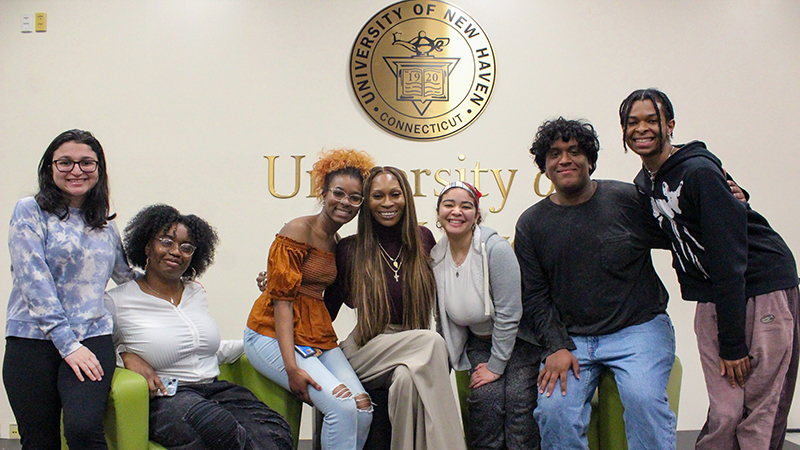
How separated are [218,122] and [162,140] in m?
0.37

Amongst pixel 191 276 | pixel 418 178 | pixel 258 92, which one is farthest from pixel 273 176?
pixel 191 276

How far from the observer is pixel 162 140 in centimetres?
359

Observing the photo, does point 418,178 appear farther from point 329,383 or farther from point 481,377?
point 329,383

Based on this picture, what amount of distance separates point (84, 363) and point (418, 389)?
1213 millimetres

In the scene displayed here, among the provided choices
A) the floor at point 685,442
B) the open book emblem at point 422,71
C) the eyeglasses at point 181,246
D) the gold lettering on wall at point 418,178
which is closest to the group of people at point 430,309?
the eyeglasses at point 181,246

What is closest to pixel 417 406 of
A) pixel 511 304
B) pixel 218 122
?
pixel 511 304

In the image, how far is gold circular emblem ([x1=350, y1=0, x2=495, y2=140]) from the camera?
3611 mm

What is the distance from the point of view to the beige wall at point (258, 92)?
3594 mm

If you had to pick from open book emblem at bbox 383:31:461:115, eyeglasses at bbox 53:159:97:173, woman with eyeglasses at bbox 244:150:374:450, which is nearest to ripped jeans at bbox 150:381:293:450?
woman with eyeglasses at bbox 244:150:374:450

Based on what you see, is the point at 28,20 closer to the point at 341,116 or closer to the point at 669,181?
the point at 341,116

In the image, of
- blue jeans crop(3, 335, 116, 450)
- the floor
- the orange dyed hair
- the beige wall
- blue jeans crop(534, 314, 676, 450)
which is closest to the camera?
blue jeans crop(3, 335, 116, 450)

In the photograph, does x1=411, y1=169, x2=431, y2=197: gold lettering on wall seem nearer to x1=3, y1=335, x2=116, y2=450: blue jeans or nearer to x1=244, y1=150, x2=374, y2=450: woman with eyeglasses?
x1=244, y1=150, x2=374, y2=450: woman with eyeglasses

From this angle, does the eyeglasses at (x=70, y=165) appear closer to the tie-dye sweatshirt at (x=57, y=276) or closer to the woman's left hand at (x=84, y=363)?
the tie-dye sweatshirt at (x=57, y=276)

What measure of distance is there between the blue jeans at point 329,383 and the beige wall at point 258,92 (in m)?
1.26
